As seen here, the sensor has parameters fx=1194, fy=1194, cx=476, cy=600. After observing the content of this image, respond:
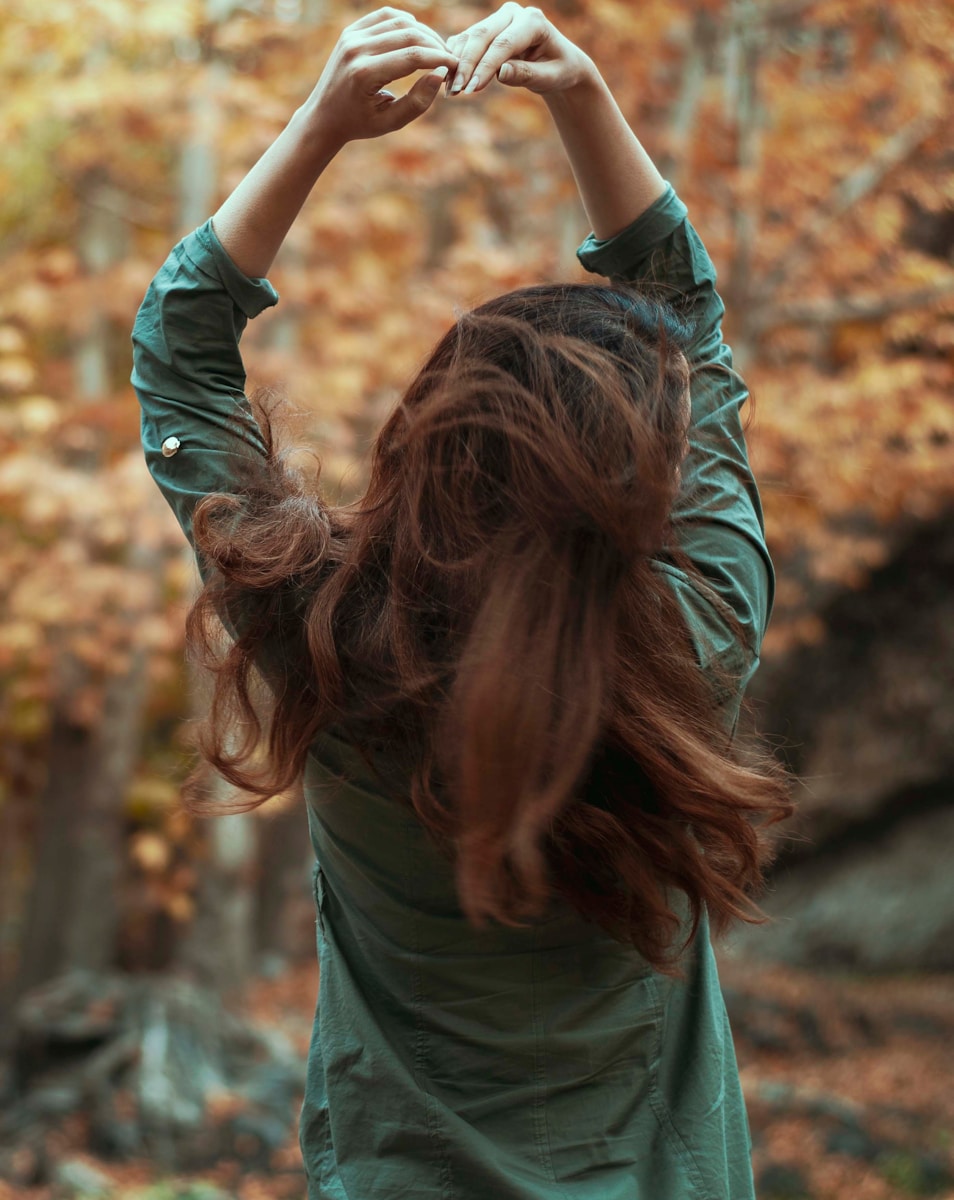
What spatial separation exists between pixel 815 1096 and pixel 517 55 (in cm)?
632

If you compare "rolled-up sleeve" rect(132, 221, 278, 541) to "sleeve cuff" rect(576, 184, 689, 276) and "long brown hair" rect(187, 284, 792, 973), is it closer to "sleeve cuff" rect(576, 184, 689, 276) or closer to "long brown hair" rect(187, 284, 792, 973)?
"long brown hair" rect(187, 284, 792, 973)

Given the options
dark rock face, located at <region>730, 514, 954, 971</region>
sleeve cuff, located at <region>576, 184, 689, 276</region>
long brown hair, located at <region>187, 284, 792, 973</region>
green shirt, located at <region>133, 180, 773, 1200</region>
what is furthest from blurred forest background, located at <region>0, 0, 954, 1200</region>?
long brown hair, located at <region>187, 284, 792, 973</region>

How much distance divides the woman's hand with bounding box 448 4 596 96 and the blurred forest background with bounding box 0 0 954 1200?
3.84 metres

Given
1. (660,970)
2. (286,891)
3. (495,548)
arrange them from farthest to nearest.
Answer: (286,891) < (660,970) < (495,548)

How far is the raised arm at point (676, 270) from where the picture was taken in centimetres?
130

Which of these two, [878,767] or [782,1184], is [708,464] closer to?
[782,1184]

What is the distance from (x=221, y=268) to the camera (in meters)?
1.36

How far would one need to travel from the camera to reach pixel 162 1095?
5.65 m

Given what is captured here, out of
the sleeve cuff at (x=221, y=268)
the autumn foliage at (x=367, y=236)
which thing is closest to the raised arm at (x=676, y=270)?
the sleeve cuff at (x=221, y=268)

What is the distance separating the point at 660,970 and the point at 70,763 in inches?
255

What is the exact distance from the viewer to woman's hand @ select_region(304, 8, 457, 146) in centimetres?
125

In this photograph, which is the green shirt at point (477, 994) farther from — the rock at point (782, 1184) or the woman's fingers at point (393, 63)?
the rock at point (782, 1184)

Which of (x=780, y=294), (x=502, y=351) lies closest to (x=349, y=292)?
(x=780, y=294)

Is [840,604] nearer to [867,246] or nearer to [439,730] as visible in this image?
[867,246]
